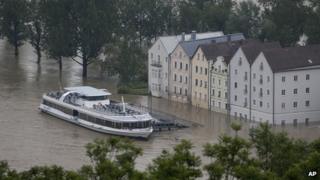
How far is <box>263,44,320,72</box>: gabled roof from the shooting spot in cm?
5728

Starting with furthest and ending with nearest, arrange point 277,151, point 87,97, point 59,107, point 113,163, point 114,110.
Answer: point 59,107 < point 87,97 < point 114,110 < point 277,151 < point 113,163

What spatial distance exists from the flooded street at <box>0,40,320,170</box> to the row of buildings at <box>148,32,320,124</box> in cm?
94

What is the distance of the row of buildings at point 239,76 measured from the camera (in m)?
57.3

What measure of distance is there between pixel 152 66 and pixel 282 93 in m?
10.5

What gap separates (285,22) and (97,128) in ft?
63.3

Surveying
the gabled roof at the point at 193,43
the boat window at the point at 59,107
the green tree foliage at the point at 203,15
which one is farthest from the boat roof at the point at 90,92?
the green tree foliage at the point at 203,15

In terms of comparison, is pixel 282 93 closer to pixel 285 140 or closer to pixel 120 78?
pixel 120 78

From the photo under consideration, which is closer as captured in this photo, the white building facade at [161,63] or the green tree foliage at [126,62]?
the white building facade at [161,63]

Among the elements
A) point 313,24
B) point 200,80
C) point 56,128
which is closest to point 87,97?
point 56,128

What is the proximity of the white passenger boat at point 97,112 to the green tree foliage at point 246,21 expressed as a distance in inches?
588

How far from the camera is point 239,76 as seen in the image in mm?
59500

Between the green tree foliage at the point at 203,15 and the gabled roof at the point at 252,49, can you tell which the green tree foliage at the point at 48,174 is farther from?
the green tree foliage at the point at 203,15

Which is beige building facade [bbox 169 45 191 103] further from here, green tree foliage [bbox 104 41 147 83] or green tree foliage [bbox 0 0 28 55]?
green tree foliage [bbox 0 0 28 55]

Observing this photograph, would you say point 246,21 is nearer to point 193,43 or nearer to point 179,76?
point 193,43
